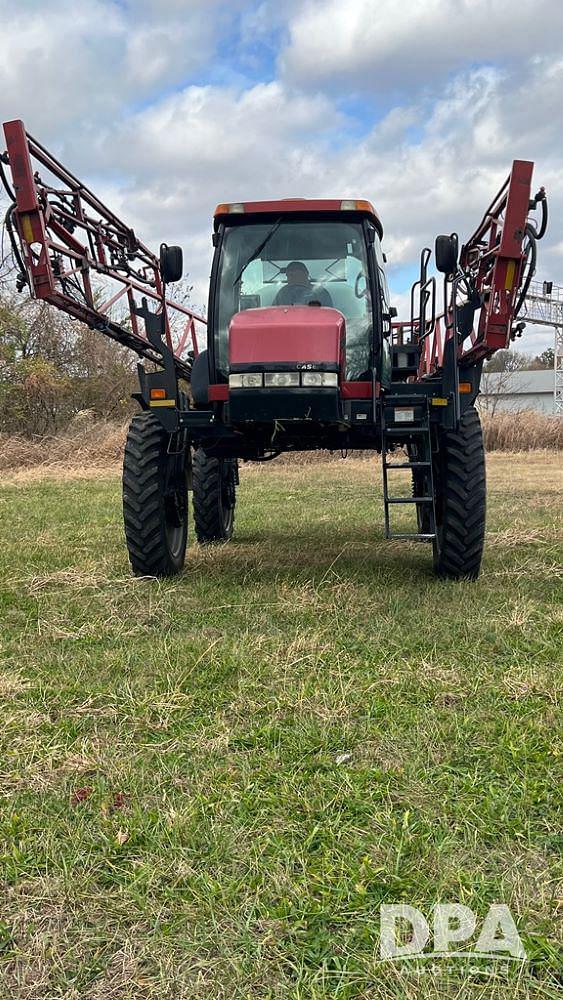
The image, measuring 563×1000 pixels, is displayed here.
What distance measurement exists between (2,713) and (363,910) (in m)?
1.77

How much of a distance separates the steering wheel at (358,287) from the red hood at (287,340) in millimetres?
650

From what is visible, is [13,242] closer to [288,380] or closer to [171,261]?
[171,261]

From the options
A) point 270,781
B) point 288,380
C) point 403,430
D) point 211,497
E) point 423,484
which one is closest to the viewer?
point 270,781

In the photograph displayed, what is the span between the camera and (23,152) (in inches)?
215

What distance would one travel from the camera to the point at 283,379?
4738mm

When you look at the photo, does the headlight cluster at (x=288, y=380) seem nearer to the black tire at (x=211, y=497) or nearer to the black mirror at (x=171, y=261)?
the black mirror at (x=171, y=261)

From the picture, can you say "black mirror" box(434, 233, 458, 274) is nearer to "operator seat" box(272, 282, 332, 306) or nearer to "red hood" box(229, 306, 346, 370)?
"operator seat" box(272, 282, 332, 306)

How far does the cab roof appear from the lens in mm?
5473

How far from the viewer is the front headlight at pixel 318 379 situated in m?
4.73

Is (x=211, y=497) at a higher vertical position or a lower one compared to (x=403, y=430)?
lower

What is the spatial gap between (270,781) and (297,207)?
4096 millimetres

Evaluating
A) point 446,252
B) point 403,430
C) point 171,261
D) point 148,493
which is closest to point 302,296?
point 171,261

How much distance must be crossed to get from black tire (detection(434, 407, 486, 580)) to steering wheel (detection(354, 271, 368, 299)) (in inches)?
44.2

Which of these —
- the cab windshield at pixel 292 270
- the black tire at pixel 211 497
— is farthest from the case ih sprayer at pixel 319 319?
the black tire at pixel 211 497
